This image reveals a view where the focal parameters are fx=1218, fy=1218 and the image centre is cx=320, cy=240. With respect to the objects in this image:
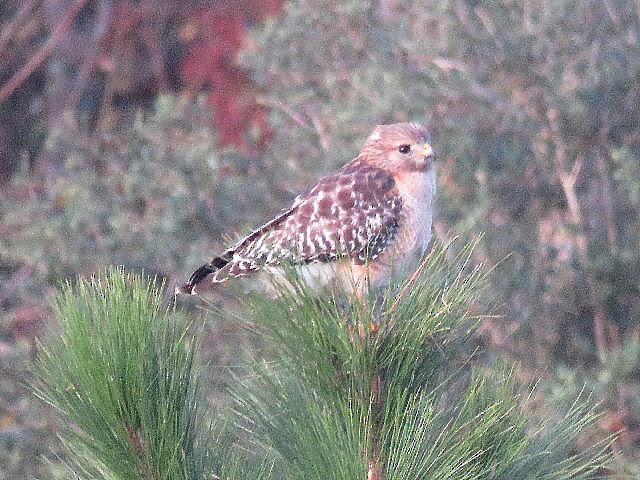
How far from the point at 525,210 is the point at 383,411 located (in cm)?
467

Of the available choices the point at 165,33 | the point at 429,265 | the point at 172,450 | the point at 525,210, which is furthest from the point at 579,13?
the point at 165,33

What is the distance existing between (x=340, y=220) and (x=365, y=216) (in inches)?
3.5

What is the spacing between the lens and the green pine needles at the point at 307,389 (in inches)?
95.4

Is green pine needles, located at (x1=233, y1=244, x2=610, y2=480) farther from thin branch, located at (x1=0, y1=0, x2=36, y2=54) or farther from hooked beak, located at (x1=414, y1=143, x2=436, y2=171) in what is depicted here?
thin branch, located at (x1=0, y1=0, x2=36, y2=54)

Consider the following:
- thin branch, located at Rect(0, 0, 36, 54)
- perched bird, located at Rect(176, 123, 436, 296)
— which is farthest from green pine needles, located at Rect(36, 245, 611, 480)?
thin branch, located at Rect(0, 0, 36, 54)

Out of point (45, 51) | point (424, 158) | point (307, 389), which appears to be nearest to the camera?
point (307, 389)

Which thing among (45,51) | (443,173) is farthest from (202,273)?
(45,51)

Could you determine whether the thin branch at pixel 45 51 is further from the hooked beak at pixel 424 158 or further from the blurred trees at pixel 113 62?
the hooked beak at pixel 424 158

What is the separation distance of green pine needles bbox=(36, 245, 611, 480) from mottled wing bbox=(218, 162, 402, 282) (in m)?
1.34

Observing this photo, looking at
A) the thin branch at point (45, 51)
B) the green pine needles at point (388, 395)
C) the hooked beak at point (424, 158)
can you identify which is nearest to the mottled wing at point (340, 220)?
the hooked beak at point (424, 158)

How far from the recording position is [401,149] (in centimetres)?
459

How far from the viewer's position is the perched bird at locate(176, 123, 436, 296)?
393 cm

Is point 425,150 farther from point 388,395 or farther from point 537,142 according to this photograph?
point 537,142

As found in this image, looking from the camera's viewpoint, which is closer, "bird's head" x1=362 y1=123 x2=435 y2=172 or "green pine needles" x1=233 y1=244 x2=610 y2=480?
"green pine needles" x1=233 y1=244 x2=610 y2=480
